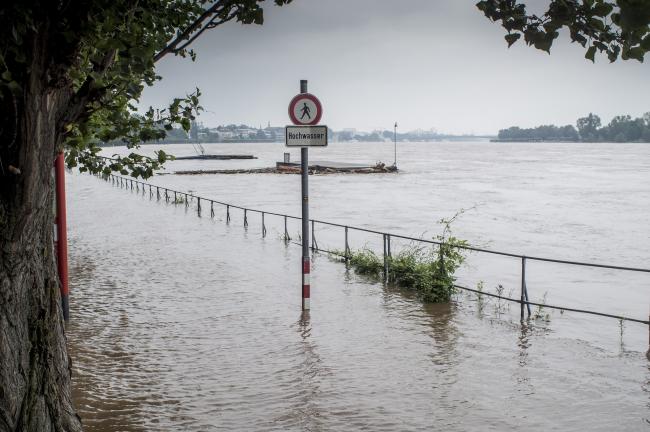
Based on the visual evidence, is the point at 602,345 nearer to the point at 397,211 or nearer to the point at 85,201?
the point at 397,211

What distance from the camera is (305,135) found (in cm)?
1111

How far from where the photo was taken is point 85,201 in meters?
43.9

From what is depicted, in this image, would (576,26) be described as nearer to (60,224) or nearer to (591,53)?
(591,53)

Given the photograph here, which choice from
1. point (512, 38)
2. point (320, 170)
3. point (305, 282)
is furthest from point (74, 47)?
point (320, 170)

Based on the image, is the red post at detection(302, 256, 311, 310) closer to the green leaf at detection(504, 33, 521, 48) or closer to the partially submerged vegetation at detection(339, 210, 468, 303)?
the partially submerged vegetation at detection(339, 210, 468, 303)

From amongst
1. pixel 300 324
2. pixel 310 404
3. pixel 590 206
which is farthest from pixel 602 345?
pixel 590 206

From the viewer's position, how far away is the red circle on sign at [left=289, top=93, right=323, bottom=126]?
11.1 meters

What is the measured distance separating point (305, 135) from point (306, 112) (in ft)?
1.27

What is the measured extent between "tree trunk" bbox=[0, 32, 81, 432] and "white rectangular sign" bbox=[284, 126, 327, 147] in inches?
247

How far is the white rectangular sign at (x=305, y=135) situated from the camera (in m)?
11.0

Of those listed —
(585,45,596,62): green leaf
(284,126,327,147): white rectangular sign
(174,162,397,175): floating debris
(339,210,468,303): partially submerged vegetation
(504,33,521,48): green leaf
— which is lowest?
(339,210,468,303): partially submerged vegetation

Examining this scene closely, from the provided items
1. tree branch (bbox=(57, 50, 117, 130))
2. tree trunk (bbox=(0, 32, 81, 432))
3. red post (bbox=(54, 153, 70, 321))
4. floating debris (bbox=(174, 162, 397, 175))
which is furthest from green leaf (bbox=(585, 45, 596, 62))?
floating debris (bbox=(174, 162, 397, 175))

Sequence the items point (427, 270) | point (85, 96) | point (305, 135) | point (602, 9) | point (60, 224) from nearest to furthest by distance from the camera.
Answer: point (602, 9), point (85, 96), point (60, 224), point (305, 135), point (427, 270)

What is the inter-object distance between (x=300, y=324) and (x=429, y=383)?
11.3 feet
